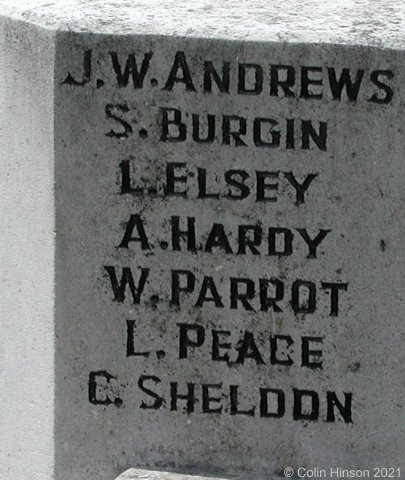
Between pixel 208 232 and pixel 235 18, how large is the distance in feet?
1.94

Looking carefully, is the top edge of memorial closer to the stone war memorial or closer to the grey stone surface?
the stone war memorial

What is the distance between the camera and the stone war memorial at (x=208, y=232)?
12.1ft

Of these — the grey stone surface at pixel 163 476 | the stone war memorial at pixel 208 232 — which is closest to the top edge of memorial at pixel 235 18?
the stone war memorial at pixel 208 232

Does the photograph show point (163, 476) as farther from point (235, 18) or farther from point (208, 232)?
point (235, 18)

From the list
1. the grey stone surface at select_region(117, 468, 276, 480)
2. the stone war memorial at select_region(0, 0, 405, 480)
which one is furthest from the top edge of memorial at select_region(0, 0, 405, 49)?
the grey stone surface at select_region(117, 468, 276, 480)

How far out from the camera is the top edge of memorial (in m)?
3.67

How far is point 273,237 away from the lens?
3.79 meters

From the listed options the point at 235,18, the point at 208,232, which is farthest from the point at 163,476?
the point at 235,18

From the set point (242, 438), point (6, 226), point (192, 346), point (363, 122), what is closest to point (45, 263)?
point (6, 226)

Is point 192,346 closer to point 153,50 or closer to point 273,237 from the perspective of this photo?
point 273,237

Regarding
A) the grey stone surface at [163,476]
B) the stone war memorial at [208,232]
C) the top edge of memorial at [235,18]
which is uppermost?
the top edge of memorial at [235,18]

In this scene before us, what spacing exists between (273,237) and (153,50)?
605mm

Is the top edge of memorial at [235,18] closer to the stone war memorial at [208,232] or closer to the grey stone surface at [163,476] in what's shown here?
the stone war memorial at [208,232]

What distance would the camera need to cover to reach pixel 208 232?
3.81 m
